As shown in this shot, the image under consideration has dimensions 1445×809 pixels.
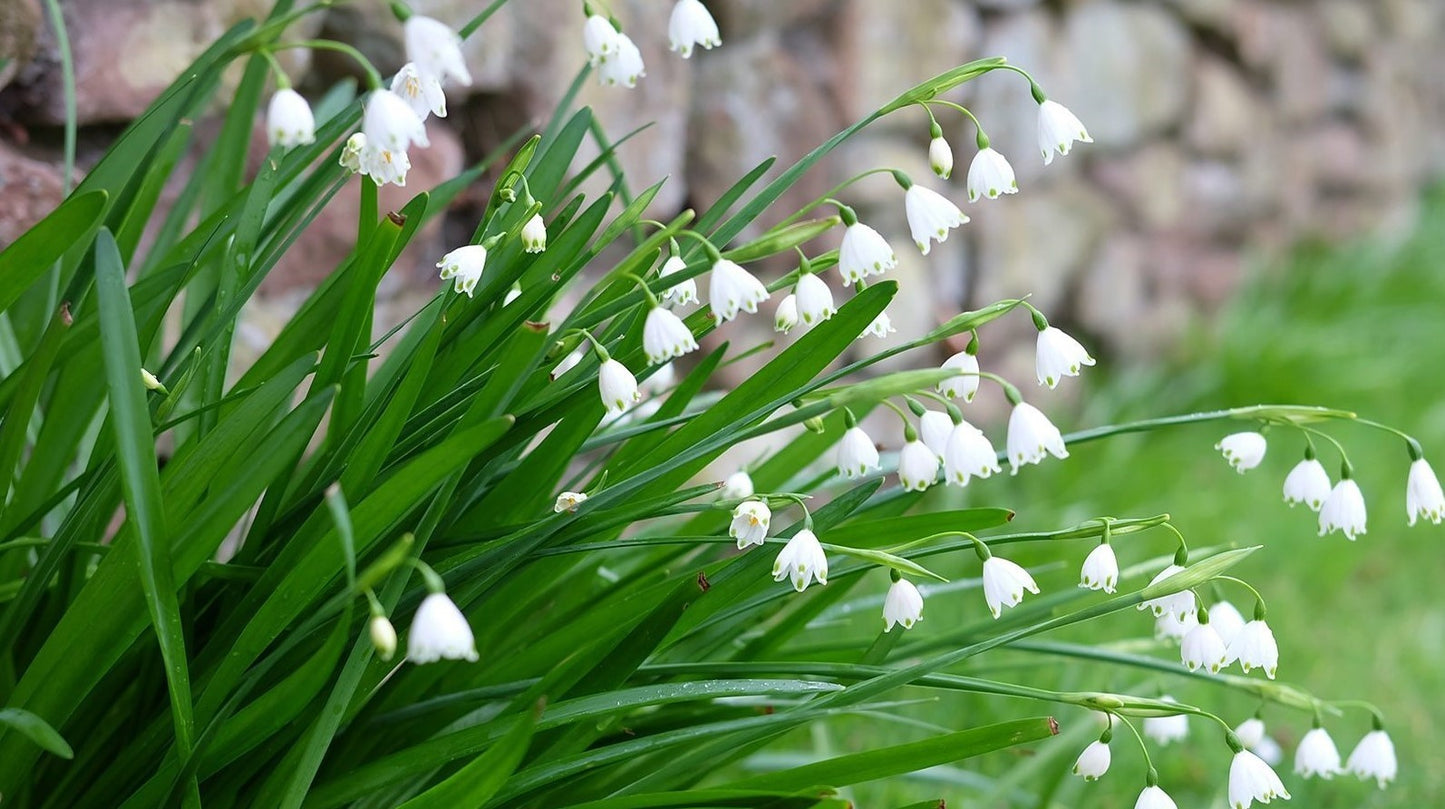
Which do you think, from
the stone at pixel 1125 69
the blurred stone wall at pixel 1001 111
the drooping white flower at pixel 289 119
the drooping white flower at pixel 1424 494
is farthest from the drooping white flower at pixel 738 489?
the stone at pixel 1125 69

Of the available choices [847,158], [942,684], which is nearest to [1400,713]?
[847,158]

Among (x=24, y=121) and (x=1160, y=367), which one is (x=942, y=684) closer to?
(x=24, y=121)

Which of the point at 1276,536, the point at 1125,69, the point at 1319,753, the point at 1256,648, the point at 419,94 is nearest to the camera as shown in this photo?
the point at 419,94

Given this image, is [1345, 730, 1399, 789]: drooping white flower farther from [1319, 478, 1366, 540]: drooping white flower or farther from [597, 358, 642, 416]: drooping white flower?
[597, 358, 642, 416]: drooping white flower

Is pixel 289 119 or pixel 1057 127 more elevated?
pixel 289 119

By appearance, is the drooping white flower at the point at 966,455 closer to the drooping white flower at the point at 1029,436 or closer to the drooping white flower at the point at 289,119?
the drooping white flower at the point at 1029,436

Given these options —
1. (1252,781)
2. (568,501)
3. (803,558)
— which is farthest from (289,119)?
(1252,781)

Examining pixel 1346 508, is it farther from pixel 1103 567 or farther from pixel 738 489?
pixel 738 489
